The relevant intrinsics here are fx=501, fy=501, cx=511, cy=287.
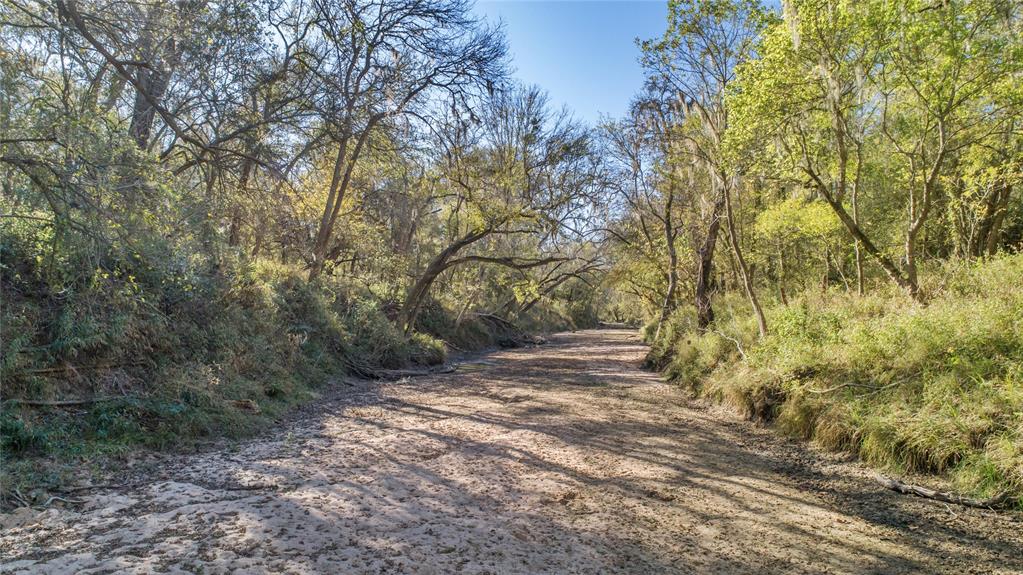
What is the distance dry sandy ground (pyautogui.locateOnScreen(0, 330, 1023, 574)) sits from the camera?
3488 mm

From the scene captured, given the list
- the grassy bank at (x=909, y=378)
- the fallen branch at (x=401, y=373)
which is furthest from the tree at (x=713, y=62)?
the fallen branch at (x=401, y=373)

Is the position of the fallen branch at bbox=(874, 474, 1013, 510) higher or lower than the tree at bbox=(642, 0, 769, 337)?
lower

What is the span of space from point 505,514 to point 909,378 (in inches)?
214

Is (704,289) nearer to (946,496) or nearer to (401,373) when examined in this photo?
(401,373)

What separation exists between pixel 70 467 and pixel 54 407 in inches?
45.3

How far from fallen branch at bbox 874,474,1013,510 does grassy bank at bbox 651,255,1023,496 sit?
8cm

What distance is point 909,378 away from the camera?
6.28 m

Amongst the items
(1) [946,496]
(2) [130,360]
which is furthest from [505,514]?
(2) [130,360]

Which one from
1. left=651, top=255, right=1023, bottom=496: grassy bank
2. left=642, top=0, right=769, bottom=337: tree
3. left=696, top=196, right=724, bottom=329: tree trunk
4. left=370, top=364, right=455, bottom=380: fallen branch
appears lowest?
left=370, top=364, right=455, bottom=380: fallen branch

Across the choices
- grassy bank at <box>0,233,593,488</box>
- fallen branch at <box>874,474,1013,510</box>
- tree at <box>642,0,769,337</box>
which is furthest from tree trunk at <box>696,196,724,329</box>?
grassy bank at <box>0,233,593,488</box>

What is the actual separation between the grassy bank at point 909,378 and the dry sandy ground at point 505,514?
0.52 m

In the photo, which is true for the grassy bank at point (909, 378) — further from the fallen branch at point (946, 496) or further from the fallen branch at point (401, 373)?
the fallen branch at point (401, 373)

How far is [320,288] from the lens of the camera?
14867 millimetres

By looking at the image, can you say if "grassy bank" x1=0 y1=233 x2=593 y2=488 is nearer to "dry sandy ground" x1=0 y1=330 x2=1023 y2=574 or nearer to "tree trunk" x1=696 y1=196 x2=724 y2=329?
"dry sandy ground" x1=0 y1=330 x2=1023 y2=574
